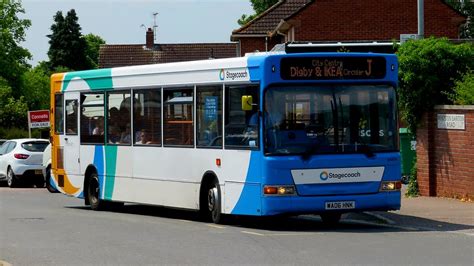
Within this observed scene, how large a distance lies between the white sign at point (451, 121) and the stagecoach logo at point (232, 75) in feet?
20.9

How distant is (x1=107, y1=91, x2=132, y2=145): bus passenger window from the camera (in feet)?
65.5

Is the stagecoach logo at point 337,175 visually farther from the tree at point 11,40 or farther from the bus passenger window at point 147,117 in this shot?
the tree at point 11,40

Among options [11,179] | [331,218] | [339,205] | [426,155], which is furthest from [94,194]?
[11,179]

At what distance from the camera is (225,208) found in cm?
1648

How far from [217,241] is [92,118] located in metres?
7.85

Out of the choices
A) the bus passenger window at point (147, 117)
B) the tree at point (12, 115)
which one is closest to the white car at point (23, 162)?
the bus passenger window at point (147, 117)

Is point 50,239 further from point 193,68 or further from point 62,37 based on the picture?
point 62,37

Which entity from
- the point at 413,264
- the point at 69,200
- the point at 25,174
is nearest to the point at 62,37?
the point at 25,174

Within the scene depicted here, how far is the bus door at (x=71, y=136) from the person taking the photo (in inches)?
871

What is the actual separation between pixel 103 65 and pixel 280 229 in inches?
2836

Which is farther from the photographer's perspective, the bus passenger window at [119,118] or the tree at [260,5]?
the tree at [260,5]

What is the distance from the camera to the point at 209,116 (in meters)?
17.1

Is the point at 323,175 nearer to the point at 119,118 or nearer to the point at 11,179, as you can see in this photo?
the point at 119,118

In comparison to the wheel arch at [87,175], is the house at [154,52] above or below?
above
